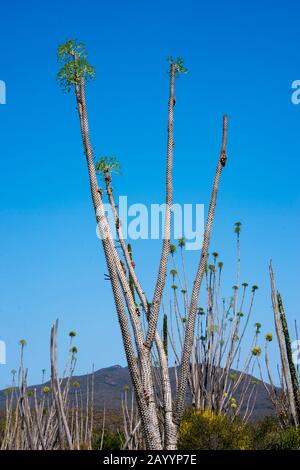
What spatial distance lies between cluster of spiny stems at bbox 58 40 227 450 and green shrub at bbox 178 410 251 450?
1741 mm

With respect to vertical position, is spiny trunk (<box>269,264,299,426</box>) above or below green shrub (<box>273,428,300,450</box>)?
above

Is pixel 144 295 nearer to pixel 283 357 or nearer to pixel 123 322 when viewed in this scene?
pixel 123 322

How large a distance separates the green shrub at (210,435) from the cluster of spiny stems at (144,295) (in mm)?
1741

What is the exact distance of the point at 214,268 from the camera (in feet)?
→ 37.2

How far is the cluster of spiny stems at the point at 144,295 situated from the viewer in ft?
22.3

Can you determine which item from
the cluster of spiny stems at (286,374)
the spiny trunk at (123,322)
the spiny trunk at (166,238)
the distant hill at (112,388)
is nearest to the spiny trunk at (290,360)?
the cluster of spiny stems at (286,374)

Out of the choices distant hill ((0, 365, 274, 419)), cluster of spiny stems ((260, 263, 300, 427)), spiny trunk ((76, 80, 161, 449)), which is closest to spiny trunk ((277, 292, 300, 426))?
cluster of spiny stems ((260, 263, 300, 427))

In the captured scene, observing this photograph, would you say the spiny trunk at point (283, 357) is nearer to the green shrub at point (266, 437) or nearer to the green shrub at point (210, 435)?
the green shrub at point (266, 437)

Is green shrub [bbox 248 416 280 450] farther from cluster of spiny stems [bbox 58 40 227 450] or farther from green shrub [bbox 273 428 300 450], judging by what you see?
cluster of spiny stems [bbox 58 40 227 450]

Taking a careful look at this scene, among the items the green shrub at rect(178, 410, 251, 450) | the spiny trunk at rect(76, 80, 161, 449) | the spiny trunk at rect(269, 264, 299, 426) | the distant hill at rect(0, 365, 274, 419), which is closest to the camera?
the spiny trunk at rect(76, 80, 161, 449)

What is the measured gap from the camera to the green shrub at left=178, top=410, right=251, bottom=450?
909 cm
